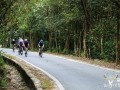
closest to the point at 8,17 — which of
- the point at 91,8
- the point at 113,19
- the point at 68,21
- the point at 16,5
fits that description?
the point at 16,5

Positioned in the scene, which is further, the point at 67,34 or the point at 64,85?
the point at 67,34

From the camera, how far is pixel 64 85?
13.7 m

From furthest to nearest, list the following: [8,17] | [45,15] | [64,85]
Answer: [45,15], [8,17], [64,85]

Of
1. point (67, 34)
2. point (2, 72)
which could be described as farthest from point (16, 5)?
point (67, 34)

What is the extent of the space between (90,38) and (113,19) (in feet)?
11.1

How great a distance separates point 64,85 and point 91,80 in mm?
1672

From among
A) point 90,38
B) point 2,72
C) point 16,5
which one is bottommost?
point 2,72

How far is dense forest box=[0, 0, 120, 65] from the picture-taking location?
68.2 ft

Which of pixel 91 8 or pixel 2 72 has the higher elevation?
pixel 91 8

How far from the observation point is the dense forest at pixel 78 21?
2080 centimetres

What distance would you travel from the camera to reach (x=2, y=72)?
20.8 meters

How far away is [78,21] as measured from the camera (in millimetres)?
40938

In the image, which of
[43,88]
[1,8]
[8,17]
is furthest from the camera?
[8,17]

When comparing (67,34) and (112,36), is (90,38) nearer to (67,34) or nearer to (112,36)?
(112,36)
